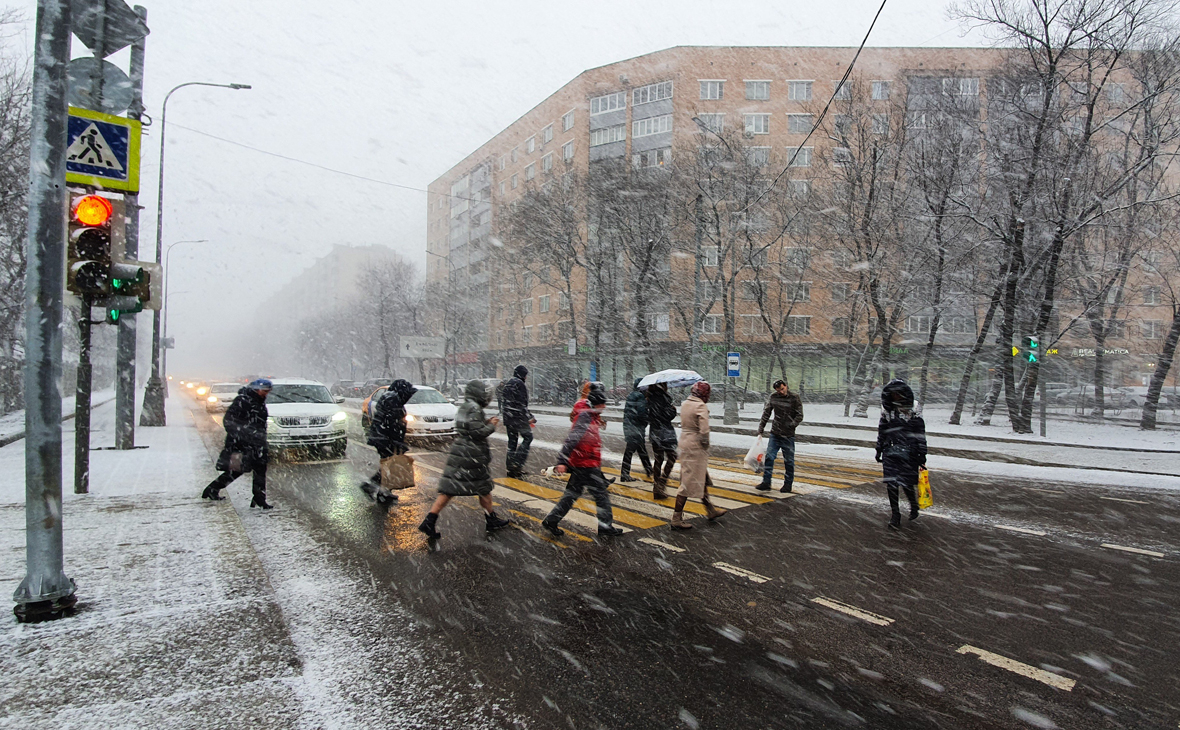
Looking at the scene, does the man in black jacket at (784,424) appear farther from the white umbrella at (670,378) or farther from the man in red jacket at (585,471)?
the man in red jacket at (585,471)

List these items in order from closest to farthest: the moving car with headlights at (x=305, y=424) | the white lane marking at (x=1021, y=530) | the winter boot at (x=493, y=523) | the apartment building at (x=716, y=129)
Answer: the winter boot at (x=493, y=523) < the white lane marking at (x=1021, y=530) < the moving car with headlights at (x=305, y=424) < the apartment building at (x=716, y=129)

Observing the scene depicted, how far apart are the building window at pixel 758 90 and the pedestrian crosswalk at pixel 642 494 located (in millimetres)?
42848

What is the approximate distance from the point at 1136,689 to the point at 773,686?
2075mm

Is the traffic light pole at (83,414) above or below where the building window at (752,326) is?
below

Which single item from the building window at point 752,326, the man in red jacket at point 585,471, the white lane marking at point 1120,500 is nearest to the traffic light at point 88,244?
the man in red jacket at point 585,471

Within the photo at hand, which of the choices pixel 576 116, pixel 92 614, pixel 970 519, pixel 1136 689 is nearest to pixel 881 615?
pixel 1136 689

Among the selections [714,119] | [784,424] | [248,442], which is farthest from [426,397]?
[714,119]

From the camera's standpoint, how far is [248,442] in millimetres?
7762

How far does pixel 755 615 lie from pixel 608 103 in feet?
172

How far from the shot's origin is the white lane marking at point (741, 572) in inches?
208

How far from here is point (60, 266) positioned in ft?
14.3

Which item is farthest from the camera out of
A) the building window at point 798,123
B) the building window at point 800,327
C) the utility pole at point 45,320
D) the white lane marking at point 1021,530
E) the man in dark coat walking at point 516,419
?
the building window at point 798,123

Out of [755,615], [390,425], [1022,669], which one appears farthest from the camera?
[390,425]

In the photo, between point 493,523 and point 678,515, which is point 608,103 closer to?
point 678,515
